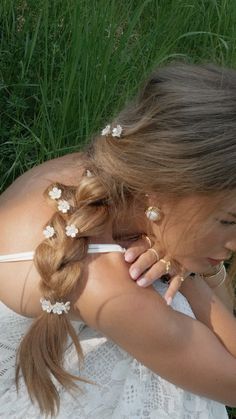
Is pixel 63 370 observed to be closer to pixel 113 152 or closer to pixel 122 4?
pixel 113 152

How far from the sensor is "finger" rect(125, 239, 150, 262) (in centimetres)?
146

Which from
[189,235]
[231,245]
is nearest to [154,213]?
[189,235]

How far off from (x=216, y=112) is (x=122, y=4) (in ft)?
4.24

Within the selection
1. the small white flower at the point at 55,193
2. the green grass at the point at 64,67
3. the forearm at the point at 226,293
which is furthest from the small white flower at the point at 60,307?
the green grass at the point at 64,67

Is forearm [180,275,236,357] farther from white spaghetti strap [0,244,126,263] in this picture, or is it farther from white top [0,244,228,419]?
white spaghetti strap [0,244,126,263]

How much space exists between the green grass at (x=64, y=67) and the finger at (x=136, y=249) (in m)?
0.78

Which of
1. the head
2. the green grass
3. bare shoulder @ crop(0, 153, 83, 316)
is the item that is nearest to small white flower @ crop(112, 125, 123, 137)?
the head

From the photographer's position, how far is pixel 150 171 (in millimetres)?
1390

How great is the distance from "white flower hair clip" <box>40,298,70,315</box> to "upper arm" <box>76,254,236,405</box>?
0.11 ft

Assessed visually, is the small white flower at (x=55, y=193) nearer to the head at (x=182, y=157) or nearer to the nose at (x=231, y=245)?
the head at (x=182, y=157)

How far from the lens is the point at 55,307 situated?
1388 millimetres

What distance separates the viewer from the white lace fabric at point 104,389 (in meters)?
1.55

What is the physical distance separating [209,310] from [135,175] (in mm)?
484

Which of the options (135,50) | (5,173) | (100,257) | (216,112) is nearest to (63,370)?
(100,257)
